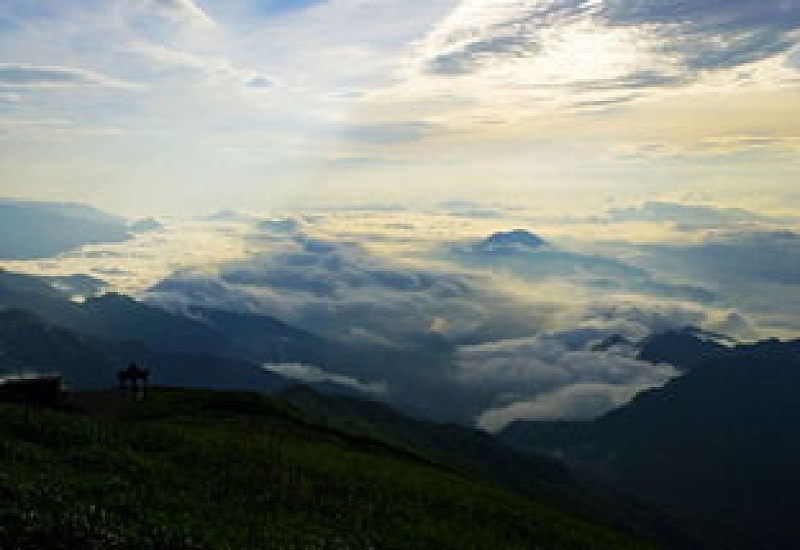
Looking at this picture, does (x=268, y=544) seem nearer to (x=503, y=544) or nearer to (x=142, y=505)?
(x=142, y=505)

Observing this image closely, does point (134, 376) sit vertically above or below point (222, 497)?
below

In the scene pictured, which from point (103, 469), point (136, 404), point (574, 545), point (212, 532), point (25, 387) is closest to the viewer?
point (212, 532)

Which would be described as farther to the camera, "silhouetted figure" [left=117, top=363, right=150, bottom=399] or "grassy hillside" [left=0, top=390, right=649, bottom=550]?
"silhouetted figure" [left=117, top=363, right=150, bottom=399]

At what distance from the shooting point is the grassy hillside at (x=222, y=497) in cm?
3112

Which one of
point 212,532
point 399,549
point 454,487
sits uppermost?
point 212,532

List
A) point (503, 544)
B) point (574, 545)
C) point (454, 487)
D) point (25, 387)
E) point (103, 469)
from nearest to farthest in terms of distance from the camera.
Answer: point (103, 469)
point (503, 544)
point (574, 545)
point (454, 487)
point (25, 387)

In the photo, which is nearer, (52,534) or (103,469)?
(52,534)

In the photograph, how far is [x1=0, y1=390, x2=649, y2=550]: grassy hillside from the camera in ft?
102

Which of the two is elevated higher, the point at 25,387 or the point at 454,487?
the point at 25,387

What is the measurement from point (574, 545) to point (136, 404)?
51351 mm

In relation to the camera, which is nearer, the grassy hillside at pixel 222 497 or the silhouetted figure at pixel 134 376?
the grassy hillside at pixel 222 497

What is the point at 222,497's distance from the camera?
42.5m

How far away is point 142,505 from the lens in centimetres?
3594

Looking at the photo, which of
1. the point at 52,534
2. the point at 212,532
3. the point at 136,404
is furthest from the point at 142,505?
the point at 136,404
